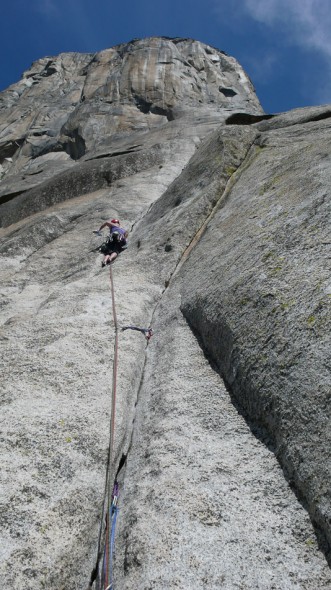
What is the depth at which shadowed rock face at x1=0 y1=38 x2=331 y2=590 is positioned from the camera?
4.66 metres

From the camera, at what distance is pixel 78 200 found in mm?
20766

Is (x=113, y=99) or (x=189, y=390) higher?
(x=113, y=99)

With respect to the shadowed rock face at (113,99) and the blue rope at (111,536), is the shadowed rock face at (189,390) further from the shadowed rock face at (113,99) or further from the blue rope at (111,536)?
the shadowed rock face at (113,99)

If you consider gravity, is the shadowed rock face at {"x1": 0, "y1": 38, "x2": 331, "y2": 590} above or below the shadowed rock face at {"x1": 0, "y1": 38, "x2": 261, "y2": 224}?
below

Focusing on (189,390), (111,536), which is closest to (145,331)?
(189,390)

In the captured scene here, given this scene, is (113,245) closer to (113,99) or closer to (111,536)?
(111,536)

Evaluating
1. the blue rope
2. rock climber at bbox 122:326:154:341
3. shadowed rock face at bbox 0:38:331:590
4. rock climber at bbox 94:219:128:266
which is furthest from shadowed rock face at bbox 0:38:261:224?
the blue rope

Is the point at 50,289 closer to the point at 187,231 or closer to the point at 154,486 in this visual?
the point at 187,231

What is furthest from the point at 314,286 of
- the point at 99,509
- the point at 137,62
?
the point at 137,62

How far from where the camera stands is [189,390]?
23.5ft

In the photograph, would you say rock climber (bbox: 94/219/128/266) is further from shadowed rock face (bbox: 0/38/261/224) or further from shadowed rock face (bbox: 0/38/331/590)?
shadowed rock face (bbox: 0/38/261/224)

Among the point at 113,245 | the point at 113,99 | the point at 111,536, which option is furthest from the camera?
the point at 113,99

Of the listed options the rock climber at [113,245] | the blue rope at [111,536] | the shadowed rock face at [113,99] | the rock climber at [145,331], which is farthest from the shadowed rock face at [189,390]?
the shadowed rock face at [113,99]

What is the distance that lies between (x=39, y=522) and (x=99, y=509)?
762 millimetres
